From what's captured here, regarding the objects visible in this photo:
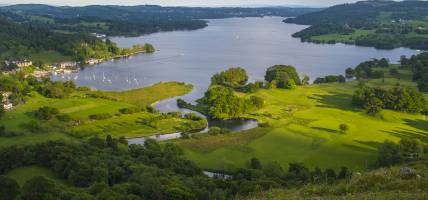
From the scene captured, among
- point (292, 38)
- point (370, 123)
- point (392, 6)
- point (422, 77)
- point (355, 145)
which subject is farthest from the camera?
point (392, 6)

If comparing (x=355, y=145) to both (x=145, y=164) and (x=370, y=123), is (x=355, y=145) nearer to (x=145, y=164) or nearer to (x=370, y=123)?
(x=370, y=123)

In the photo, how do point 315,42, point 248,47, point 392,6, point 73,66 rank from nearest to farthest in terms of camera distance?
point 73,66, point 248,47, point 315,42, point 392,6

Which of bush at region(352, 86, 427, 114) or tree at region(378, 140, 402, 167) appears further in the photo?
bush at region(352, 86, 427, 114)

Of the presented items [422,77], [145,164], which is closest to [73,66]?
[422,77]

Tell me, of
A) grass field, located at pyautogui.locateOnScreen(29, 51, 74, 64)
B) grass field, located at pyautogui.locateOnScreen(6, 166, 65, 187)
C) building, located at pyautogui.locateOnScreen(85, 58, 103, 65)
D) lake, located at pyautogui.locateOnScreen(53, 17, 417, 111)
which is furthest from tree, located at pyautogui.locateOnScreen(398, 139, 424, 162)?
building, located at pyautogui.locateOnScreen(85, 58, 103, 65)

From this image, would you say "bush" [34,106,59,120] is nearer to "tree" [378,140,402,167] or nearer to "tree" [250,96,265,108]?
"tree" [250,96,265,108]

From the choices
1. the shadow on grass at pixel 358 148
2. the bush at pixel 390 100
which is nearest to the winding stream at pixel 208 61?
the shadow on grass at pixel 358 148

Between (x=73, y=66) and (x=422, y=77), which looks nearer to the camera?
(x=422, y=77)
